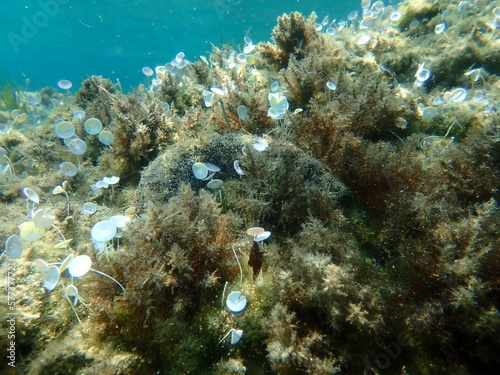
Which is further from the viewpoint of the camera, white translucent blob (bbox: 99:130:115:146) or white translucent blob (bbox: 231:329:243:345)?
white translucent blob (bbox: 99:130:115:146)

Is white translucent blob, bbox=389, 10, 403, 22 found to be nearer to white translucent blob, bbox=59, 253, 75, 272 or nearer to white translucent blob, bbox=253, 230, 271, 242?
white translucent blob, bbox=253, 230, 271, 242

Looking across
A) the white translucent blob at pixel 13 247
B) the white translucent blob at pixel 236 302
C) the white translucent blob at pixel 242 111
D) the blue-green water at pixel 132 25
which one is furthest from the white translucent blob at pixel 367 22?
the blue-green water at pixel 132 25

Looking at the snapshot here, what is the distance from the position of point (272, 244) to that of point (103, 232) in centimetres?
183

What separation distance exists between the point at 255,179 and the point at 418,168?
211 cm

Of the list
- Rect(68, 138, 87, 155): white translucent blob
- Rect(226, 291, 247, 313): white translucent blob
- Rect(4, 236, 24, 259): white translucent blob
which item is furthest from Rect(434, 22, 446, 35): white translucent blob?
Rect(4, 236, 24, 259): white translucent blob

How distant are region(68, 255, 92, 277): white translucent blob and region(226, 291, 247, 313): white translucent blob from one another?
1400 mm

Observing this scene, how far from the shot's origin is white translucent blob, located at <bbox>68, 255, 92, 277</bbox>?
2.19 meters

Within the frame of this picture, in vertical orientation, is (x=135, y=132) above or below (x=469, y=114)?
below

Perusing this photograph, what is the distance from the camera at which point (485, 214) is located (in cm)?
209

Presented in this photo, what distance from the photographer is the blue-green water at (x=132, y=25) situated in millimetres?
39406

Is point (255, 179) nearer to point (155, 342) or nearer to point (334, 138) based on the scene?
point (334, 138)

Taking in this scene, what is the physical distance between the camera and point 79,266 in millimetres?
2250

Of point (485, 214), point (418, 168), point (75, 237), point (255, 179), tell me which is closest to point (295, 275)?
point (255, 179)

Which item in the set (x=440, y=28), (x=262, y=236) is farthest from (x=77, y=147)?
(x=440, y=28)
